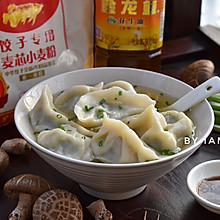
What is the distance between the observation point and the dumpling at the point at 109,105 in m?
1.40

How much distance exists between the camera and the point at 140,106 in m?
1.42

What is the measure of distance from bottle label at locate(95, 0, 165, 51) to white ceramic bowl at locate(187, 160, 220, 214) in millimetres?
628

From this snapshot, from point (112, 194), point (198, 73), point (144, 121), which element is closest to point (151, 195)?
point (112, 194)

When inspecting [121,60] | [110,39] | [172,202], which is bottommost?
[172,202]

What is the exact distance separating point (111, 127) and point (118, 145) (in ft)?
0.18

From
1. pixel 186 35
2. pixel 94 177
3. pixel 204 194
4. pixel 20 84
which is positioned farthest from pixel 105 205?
pixel 186 35

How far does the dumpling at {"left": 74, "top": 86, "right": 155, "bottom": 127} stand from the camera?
1397mm

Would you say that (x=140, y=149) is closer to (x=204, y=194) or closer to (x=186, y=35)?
(x=204, y=194)

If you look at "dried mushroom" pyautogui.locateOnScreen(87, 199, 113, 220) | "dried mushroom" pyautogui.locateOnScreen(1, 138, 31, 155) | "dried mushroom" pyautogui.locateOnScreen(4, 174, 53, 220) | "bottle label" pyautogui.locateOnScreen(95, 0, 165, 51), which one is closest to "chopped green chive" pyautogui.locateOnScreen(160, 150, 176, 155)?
"dried mushroom" pyautogui.locateOnScreen(87, 199, 113, 220)

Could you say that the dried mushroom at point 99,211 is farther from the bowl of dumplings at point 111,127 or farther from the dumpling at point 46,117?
the dumpling at point 46,117

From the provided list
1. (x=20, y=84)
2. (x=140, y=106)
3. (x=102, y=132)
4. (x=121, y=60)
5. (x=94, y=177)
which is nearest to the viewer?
(x=94, y=177)

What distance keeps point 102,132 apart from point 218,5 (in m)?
1.93

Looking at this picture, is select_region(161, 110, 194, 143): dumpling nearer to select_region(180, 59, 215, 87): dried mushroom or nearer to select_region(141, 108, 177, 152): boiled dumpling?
select_region(141, 108, 177, 152): boiled dumpling

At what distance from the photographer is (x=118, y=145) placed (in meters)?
Result: 1.25
